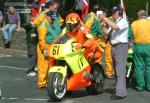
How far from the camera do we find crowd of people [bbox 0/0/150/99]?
10.9 m

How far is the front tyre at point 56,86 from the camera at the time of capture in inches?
405

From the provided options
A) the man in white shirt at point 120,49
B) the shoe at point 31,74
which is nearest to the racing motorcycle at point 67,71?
the man in white shirt at point 120,49

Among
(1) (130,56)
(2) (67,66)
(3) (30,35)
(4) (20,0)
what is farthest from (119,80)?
Result: (4) (20,0)

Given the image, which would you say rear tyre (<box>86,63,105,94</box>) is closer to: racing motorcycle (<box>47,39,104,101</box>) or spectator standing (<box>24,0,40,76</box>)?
racing motorcycle (<box>47,39,104,101</box>)

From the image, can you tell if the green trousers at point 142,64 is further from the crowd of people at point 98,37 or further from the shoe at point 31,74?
the shoe at point 31,74

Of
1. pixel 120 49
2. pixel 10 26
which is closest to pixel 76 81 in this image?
pixel 120 49

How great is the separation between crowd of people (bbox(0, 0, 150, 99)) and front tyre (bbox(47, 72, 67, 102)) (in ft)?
1.91

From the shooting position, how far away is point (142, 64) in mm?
12172

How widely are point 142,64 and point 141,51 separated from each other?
0.33 m

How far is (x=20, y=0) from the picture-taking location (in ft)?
88.7

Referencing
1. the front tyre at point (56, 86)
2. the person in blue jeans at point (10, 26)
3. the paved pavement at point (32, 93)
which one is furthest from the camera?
the person in blue jeans at point (10, 26)

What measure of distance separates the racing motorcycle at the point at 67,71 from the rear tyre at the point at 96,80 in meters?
0.24

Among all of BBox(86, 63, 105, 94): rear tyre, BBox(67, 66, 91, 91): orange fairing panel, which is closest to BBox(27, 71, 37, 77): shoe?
BBox(86, 63, 105, 94): rear tyre

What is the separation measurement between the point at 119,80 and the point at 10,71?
522 cm
